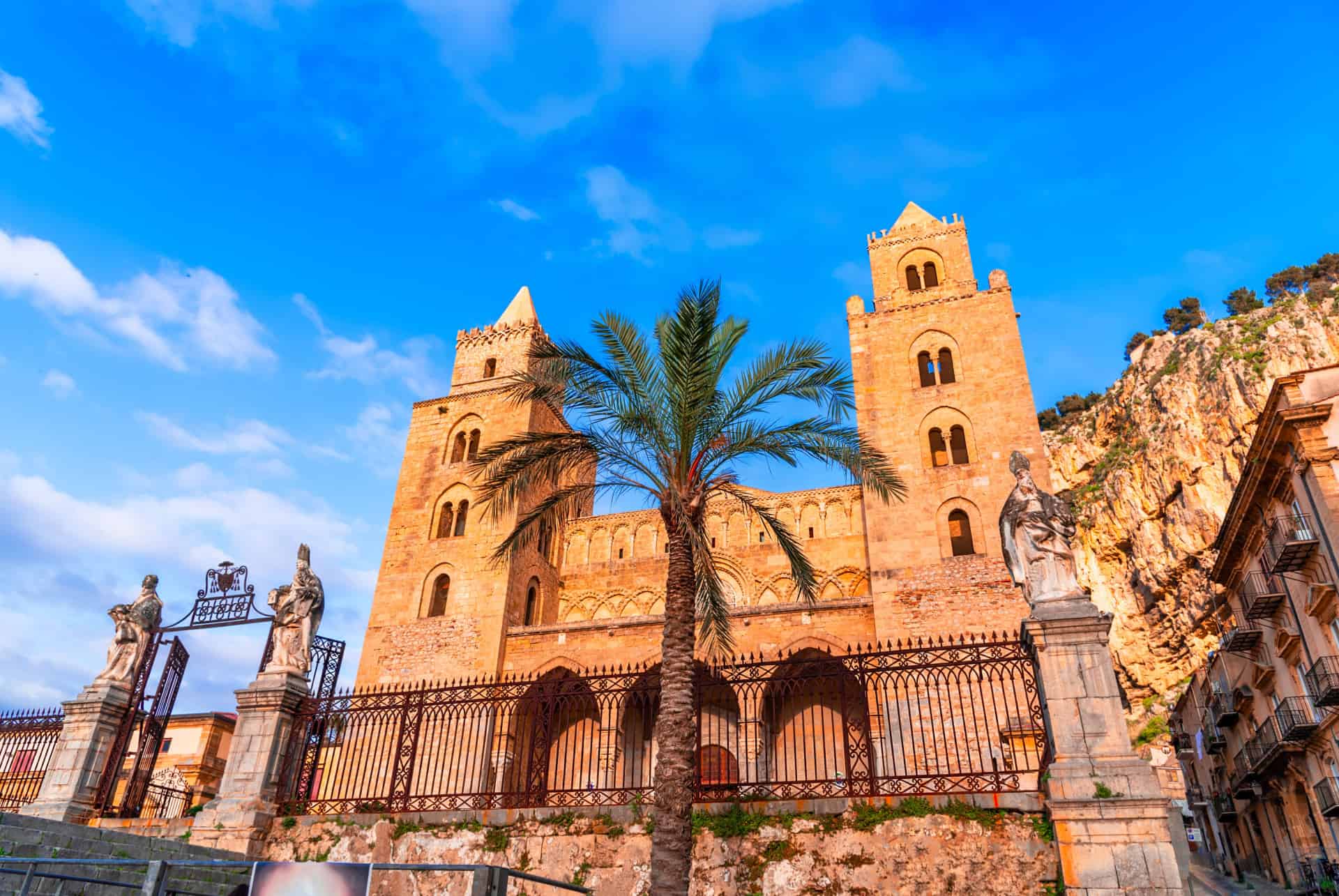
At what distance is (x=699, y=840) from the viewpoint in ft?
29.4

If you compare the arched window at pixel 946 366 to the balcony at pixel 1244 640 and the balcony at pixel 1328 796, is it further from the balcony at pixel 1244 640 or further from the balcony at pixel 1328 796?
the balcony at pixel 1328 796

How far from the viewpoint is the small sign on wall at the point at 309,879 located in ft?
16.5

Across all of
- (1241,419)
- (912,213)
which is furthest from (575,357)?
(1241,419)

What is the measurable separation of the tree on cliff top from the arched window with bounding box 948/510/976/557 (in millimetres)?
51435

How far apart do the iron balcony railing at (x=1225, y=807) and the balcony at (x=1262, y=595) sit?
8.46 m

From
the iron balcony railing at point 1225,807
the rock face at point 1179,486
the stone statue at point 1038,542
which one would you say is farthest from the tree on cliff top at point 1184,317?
the stone statue at point 1038,542

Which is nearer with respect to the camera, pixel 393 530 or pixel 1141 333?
pixel 393 530

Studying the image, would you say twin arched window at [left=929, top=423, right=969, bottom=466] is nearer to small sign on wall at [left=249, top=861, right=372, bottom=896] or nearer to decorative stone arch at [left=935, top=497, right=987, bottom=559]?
decorative stone arch at [left=935, top=497, right=987, bottom=559]

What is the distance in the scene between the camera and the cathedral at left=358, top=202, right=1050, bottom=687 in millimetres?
22359

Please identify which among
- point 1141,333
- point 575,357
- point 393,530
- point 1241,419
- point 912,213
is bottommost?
point 575,357

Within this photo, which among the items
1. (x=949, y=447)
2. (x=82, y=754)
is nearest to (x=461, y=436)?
(x=949, y=447)

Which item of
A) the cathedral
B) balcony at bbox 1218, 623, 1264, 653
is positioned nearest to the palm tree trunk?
the cathedral

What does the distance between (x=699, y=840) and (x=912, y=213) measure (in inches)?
1020

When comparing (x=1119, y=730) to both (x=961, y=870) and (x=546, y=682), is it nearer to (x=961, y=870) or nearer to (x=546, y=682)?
(x=961, y=870)
